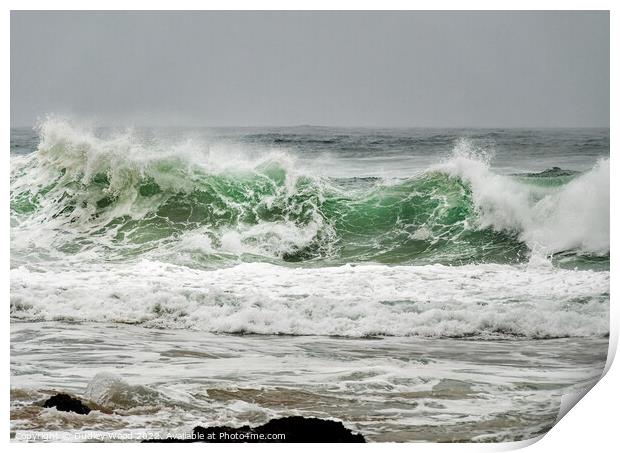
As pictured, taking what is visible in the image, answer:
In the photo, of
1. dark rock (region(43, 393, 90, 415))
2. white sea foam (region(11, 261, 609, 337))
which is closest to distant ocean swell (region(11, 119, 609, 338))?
white sea foam (region(11, 261, 609, 337))

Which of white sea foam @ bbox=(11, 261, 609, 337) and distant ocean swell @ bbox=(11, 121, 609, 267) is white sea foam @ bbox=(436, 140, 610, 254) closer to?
distant ocean swell @ bbox=(11, 121, 609, 267)

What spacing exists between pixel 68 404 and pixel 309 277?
2226 millimetres

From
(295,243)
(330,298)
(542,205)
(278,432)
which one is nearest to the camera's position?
(278,432)

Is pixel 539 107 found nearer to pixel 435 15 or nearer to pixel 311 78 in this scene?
pixel 435 15

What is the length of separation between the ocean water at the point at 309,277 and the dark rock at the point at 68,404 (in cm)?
6

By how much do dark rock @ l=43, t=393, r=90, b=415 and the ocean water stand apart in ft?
0.21

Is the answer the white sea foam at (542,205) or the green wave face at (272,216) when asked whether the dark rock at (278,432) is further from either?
the white sea foam at (542,205)

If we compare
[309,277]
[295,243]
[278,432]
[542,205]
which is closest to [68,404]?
[278,432]

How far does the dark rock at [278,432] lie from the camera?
7523mm

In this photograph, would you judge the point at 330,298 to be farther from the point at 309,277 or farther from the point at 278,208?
the point at 278,208

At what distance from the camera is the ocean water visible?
24.9ft

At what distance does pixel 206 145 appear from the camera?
8336mm

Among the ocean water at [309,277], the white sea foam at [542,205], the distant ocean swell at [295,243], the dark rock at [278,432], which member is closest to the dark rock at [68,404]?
the ocean water at [309,277]

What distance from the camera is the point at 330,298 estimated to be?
7.95 metres
